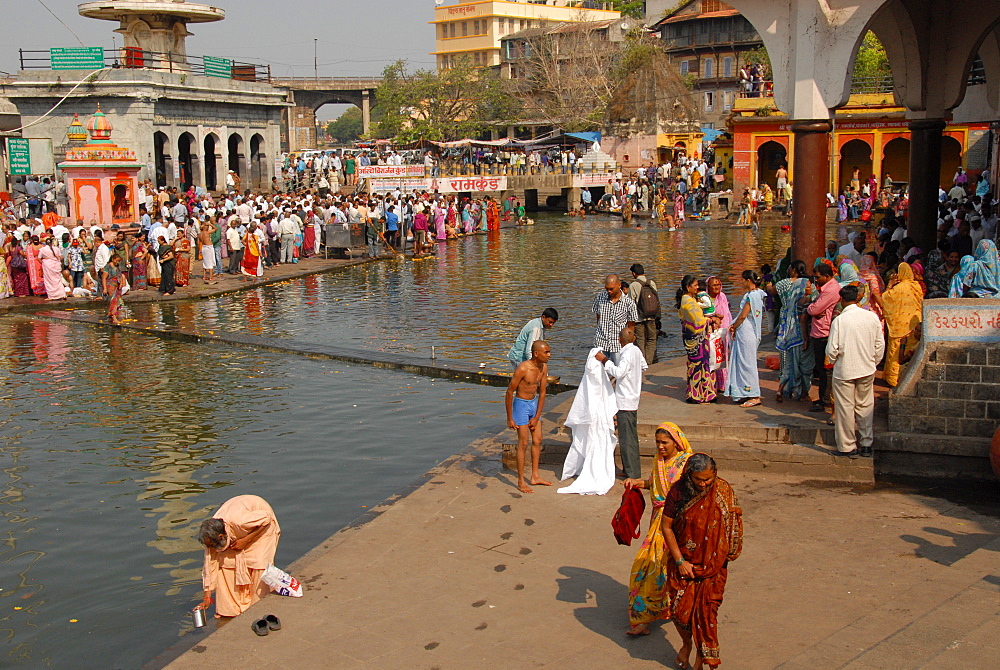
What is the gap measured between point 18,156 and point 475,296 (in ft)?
72.3

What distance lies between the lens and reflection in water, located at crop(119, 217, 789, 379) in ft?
50.6

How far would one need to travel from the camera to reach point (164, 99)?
37.0 m

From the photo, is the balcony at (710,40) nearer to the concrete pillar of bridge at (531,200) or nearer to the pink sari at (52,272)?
the concrete pillar of bridge at (531,200)

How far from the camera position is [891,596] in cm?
619

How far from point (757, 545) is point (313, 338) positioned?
10155 mm

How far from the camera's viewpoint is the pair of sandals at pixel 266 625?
5914 mm

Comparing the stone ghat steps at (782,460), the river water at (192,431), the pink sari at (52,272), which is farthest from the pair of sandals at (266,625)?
the pink sari at (52,272)

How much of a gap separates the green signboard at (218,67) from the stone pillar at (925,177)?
104ft

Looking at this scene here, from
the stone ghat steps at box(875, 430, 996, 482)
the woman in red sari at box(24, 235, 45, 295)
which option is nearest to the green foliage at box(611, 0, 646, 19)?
the woman in red sari at box(24, 235, 45, 295)

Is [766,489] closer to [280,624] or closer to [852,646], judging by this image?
[852,646]

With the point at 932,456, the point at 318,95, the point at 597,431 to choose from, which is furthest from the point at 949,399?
the point at 318,95

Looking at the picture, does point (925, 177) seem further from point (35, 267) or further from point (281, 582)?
point (35, 267)

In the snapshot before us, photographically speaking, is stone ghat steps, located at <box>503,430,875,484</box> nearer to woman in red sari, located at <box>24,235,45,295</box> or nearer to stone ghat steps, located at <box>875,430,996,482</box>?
stone ghat steps, located at <box>875,430,996,482</box>

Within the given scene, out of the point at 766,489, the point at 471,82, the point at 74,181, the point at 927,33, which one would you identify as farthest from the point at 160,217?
the point at 471,82
